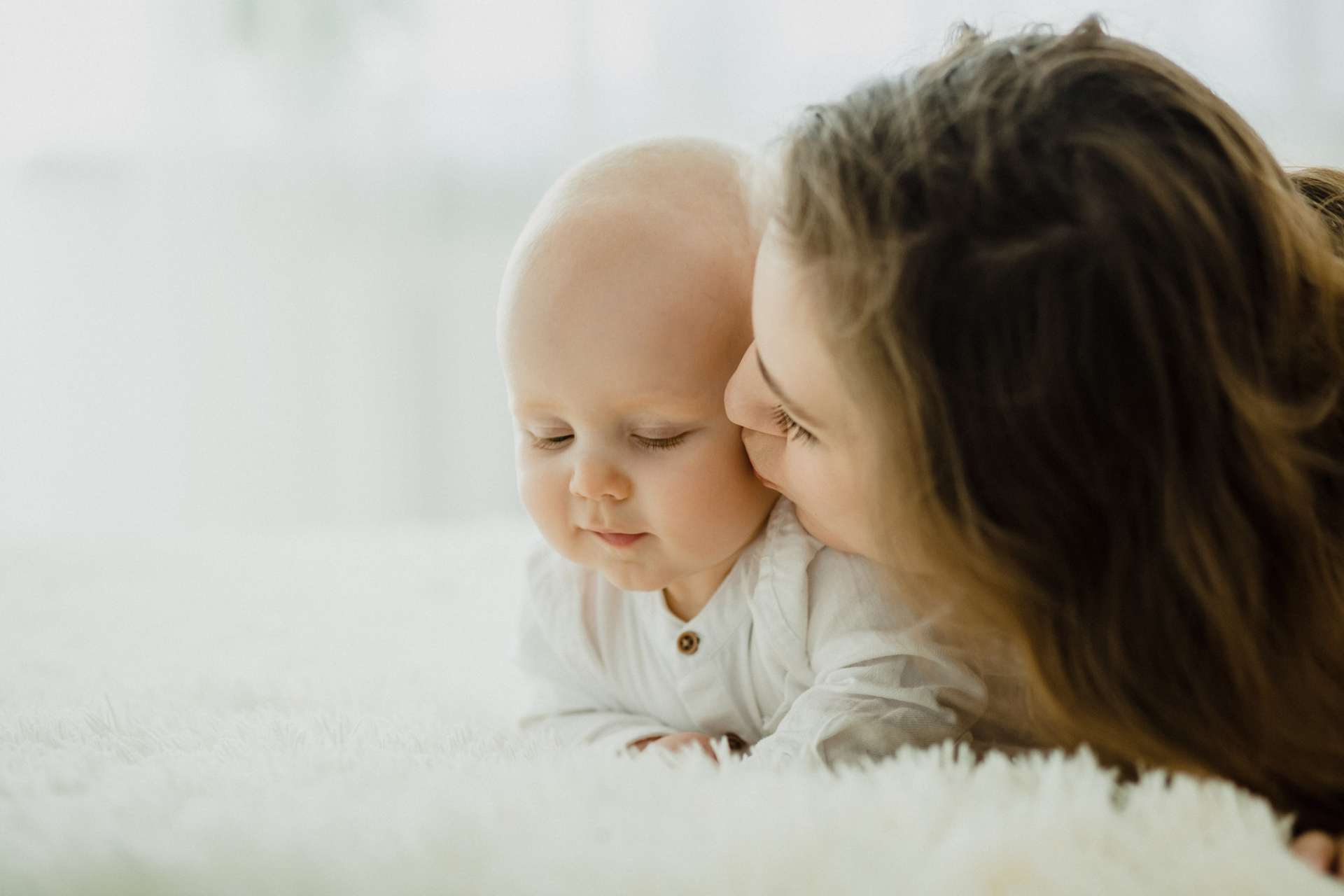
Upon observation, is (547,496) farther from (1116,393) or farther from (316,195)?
(316,195)

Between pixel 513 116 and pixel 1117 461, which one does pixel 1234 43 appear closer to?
pixel 513 116

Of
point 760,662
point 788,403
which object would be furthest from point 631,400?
point 760,662

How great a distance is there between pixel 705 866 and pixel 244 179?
2.23 meters

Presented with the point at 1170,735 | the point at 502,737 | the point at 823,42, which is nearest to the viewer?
the point at 1170,735

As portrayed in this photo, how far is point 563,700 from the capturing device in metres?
0.94

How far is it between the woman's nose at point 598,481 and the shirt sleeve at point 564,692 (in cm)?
21

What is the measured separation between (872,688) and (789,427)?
19cm

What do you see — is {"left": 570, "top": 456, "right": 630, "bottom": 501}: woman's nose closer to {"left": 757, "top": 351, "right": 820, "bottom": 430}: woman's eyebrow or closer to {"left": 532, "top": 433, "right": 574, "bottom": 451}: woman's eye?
{"left": 532, "top": 433, "right": 574, "bottom": 451}: woman's eye

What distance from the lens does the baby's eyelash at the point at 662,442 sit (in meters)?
0.77

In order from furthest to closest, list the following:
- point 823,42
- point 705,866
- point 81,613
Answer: point 823,42 < point 81,613 < point 705,866

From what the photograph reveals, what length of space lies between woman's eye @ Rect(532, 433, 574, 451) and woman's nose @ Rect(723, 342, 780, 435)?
0.14 m

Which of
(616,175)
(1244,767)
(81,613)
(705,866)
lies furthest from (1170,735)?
(81,613)

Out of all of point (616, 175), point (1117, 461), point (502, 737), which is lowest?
point (502, 737)

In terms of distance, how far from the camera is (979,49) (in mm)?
639
